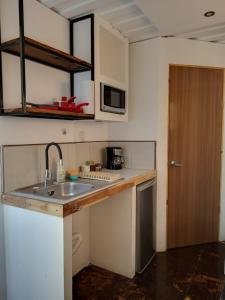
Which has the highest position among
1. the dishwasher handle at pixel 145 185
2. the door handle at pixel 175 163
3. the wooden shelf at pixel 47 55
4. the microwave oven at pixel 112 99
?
the wooden shelf at pixel 47 55

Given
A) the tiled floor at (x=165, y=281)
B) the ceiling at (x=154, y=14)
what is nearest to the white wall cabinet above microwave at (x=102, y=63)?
the ceiling at (x=154, y=14)

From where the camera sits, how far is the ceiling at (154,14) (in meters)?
1.75

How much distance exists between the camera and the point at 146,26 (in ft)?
7.23

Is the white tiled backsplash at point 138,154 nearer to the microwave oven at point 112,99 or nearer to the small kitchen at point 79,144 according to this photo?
the small kitchen at point 79,144

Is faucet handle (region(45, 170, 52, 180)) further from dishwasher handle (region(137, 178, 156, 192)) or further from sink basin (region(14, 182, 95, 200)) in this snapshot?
dishwasher handle (region(137, 178, 156, 192))

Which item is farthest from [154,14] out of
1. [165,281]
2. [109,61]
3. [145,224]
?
[165,281]

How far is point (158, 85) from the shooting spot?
2.42m

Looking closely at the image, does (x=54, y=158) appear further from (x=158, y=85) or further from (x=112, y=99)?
(x=158, y=85)

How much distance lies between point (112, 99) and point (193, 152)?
115 centimetres

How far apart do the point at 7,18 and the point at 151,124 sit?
63.0 inches

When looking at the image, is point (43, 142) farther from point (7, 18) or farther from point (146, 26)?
point (146, 26)

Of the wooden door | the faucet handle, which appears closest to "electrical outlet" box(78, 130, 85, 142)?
the faucet handle

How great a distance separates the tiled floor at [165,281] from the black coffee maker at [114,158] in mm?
1042

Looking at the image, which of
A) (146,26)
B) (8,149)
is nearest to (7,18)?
(8,149)
